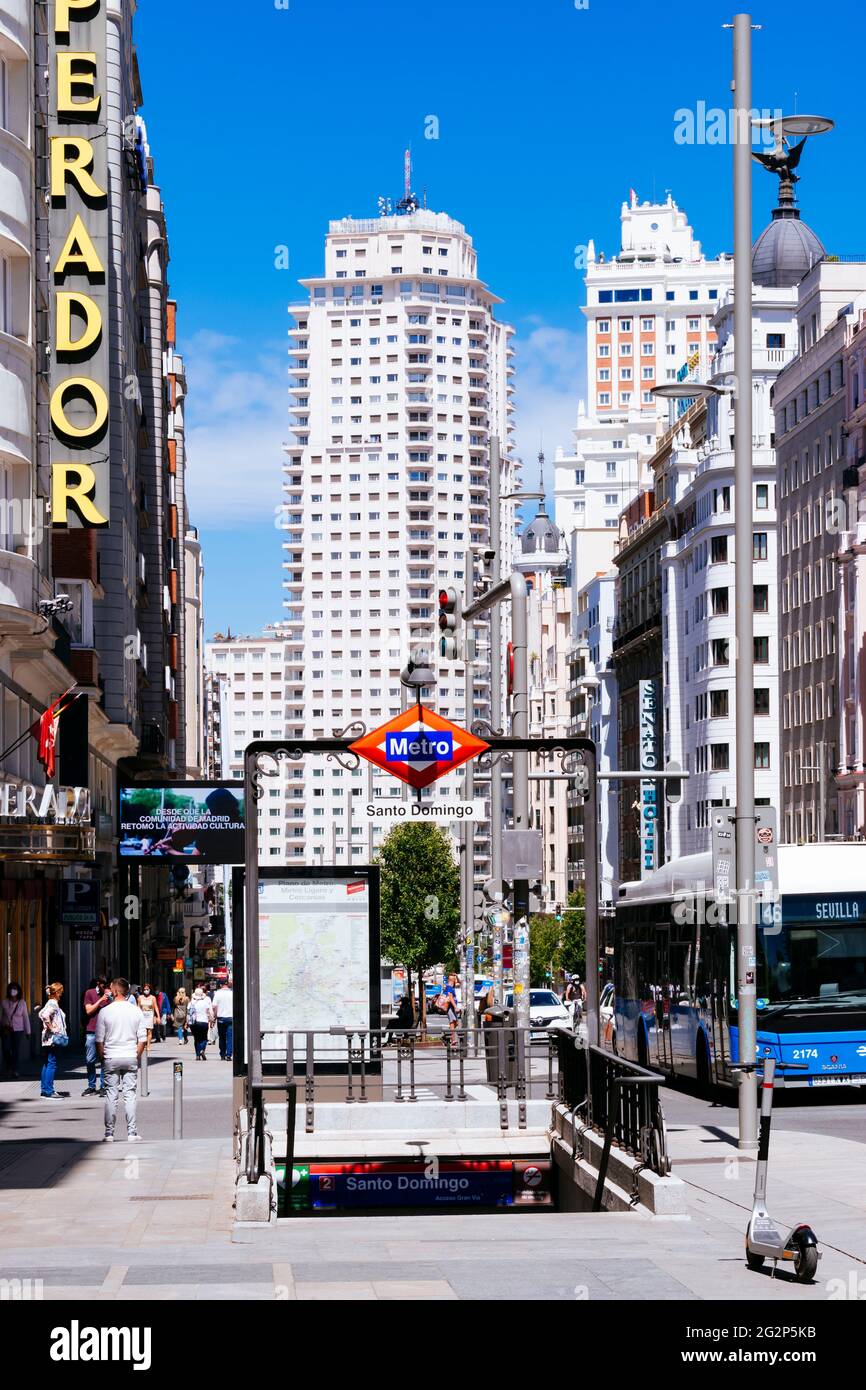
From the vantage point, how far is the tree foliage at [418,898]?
114575 millimetres

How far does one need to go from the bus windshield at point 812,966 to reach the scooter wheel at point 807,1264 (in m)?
15.1

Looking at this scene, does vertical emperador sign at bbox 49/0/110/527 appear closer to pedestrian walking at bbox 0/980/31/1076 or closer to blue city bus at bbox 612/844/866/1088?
pedestrian walking at bbox 0/980/31/1076

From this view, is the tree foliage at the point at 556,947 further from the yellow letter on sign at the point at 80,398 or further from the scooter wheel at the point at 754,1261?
the scooter wheel at the point at 754,1261

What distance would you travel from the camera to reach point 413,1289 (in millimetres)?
11609

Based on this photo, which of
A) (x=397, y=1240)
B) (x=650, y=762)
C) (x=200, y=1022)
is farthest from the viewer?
(x=650, y=762)

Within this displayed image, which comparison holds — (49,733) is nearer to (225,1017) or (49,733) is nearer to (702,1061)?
(225,1017)

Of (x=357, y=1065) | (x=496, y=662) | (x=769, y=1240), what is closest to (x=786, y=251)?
(x=496, y=662)

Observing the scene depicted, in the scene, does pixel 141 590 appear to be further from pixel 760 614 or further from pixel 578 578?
pixel 578 578

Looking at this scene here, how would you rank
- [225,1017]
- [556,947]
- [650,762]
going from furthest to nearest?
[650,762], [556,947], [225,1017]

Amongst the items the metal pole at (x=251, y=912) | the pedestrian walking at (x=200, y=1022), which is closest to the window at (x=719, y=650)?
the pedestrian walking at (x=200, y=1022)

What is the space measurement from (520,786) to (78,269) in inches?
659

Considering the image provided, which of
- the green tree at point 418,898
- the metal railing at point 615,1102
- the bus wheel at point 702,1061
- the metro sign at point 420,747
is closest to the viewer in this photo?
the metal railing at point 615,1102

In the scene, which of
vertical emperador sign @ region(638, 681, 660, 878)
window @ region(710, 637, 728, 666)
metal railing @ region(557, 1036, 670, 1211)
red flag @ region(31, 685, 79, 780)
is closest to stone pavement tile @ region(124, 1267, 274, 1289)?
metal railing @ region(557, 1036, 670, 1211)

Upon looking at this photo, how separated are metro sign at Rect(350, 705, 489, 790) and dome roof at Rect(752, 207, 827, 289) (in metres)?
97.9
